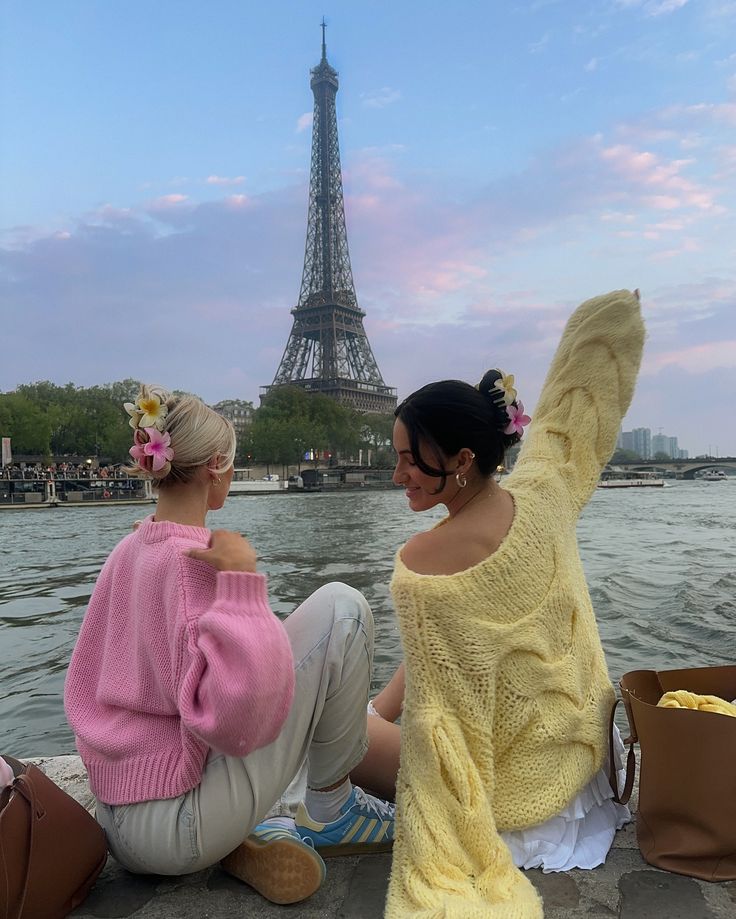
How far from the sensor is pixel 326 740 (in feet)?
6.30

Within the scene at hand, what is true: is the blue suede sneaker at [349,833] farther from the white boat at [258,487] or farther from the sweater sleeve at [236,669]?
the white boat at [258,487]

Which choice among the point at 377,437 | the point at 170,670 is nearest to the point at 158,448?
the point at 170,670

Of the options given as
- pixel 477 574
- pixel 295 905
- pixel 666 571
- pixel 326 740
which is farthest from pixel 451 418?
pixel 666 571

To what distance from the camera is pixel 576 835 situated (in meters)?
1.96

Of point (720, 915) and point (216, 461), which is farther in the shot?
point (216, 461)

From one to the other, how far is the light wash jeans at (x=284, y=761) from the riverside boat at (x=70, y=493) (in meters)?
39.8

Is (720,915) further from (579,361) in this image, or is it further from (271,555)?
(271,555)

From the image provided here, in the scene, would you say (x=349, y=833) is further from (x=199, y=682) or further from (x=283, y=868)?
(x=199, y=682)

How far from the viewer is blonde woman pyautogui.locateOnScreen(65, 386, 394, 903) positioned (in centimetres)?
153

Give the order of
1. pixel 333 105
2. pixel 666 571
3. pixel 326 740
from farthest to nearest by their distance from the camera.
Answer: pixel 333 105, pixel 666 571, pixel 326 740

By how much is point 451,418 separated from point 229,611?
69 centimetres

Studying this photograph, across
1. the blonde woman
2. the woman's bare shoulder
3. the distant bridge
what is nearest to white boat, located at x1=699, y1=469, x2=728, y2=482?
the distant bridge

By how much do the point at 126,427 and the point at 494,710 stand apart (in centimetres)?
4981

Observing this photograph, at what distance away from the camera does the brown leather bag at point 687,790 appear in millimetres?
1728
